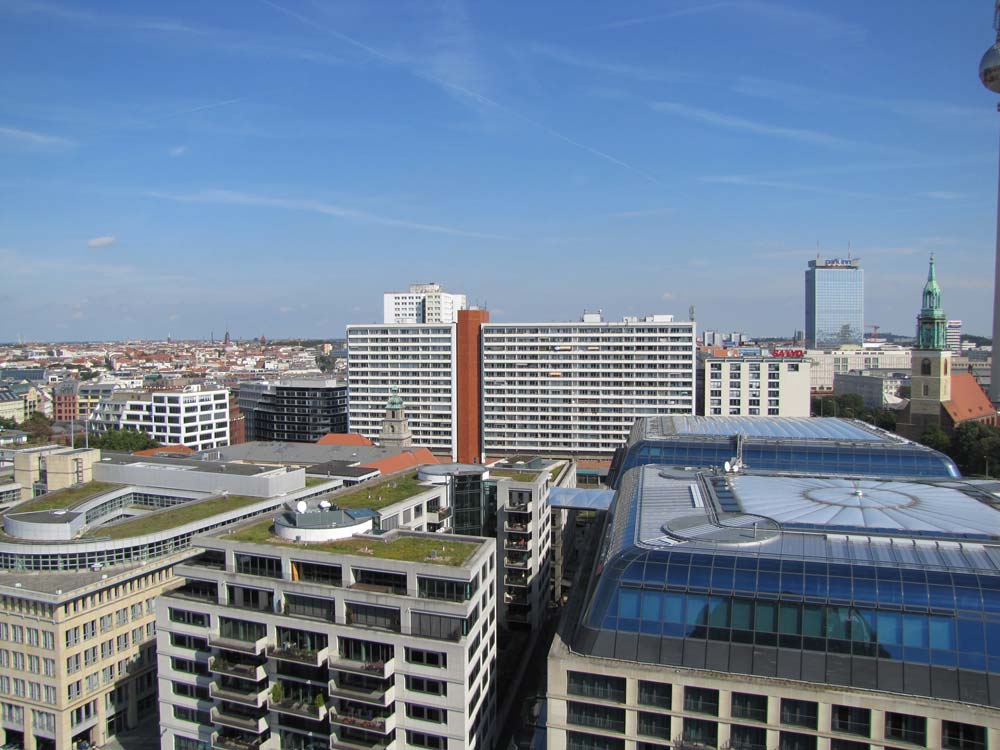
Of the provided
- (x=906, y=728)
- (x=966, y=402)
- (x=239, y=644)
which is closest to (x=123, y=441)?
(x=239, y=644)

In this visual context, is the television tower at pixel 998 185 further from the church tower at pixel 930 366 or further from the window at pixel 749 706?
the window at pixel 749 706

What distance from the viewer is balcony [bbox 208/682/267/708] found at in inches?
1629

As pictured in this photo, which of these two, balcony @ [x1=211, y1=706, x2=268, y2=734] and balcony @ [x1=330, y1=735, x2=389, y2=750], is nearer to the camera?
balcony @ [x1=330, y1=735, x2=389, y2=750]

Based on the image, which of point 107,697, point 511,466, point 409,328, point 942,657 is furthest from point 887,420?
point 107,697

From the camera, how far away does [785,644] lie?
32312 millimetres

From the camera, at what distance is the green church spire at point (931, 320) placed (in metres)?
137

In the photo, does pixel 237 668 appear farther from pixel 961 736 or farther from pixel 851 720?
pixel 961 736

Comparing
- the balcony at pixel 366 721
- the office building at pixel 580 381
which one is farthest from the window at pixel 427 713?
the office building at pixel 580 381

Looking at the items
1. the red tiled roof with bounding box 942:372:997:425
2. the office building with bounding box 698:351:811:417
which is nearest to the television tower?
the red tiled roof with bounding box 942:372:997:425

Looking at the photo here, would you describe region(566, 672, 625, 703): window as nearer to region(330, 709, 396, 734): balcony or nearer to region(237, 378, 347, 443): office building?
region(330, 709, 396, 734): balcony

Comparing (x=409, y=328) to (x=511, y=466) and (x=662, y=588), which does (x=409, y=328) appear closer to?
(x=511, y=466)

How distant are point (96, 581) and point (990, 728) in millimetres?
54061

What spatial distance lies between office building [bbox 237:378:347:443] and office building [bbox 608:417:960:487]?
303 feet

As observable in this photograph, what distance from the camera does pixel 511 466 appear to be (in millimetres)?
75188
